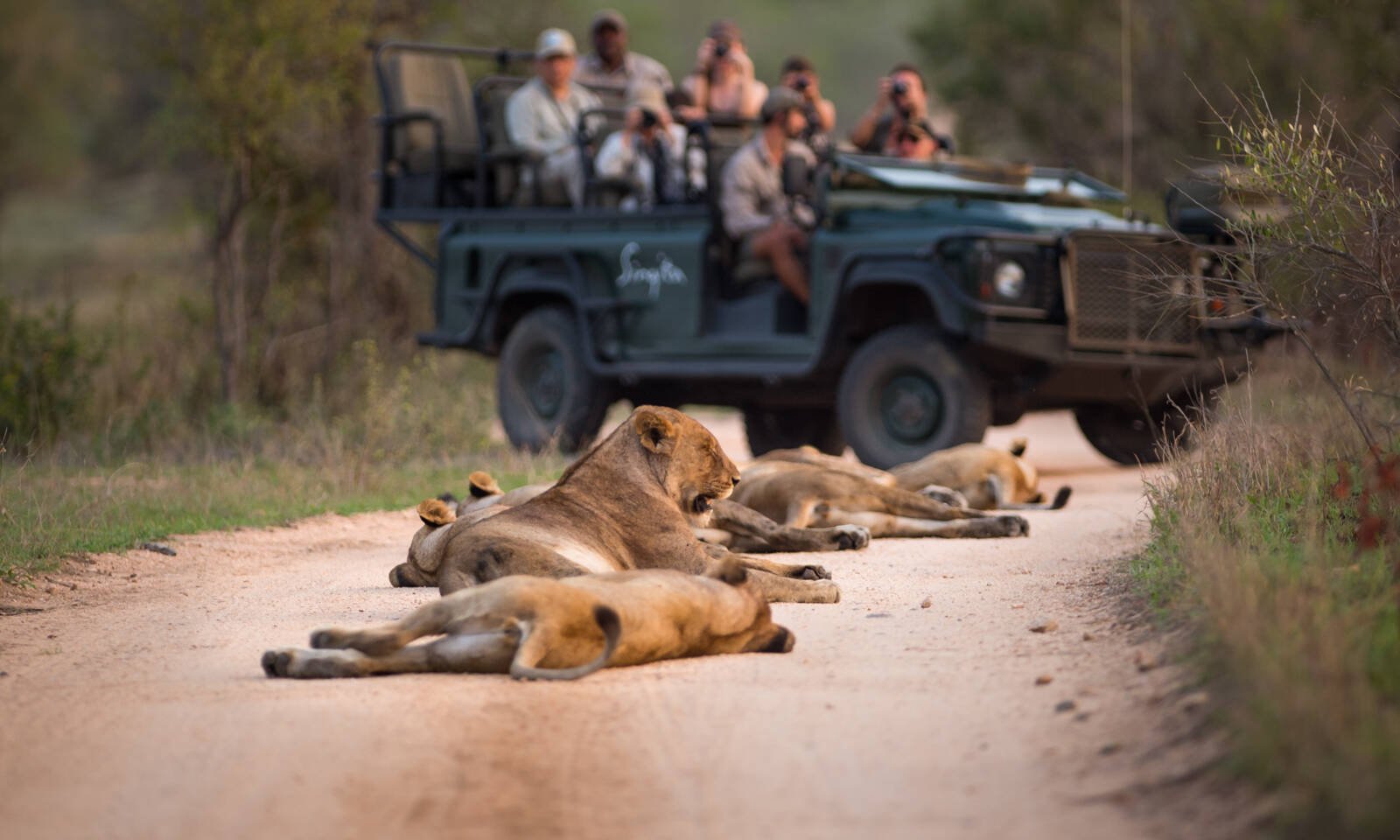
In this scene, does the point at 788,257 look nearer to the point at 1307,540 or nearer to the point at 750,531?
the point at 750,531

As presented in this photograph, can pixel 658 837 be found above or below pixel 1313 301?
below

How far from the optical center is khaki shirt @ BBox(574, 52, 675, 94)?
44.9 feet

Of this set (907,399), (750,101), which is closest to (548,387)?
(750,101)

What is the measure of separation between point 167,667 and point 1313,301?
4390mm

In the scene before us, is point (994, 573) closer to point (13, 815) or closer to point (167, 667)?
point (167, 667)

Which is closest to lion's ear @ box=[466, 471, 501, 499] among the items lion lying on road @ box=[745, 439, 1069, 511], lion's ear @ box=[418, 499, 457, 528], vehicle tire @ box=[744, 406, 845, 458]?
lion's ear @ box=[418, 499, 457, 528]

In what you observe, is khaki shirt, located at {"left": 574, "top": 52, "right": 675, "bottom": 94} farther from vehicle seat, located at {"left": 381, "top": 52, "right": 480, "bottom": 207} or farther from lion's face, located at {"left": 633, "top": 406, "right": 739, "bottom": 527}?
lion's face, located at {"left": 633, "top": 406, "right": 739, "bottom": 527}

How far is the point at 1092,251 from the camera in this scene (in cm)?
1052

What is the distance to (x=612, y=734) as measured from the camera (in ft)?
13.9

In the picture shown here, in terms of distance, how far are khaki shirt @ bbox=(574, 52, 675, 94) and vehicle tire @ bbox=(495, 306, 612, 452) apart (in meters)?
1.89

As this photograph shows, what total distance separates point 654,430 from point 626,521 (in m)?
0.34

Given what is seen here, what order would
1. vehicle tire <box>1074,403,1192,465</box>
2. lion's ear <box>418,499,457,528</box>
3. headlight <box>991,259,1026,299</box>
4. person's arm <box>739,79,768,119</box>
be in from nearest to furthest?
lion's ear <box>418,499,457,528</box>, headlight <box>991,259,1026,299</box>, vehicle tire <box>1074,403,1192,465</box>, person's arm <box>739,79,768,119</box>

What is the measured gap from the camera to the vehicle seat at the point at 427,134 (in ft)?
Answer: 43.5

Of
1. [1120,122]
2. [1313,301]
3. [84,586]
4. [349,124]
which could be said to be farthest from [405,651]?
[1120,122]
